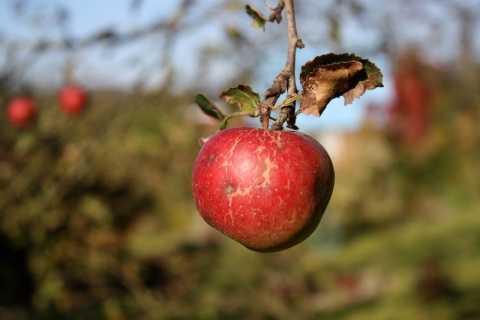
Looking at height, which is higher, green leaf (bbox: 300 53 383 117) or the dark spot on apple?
green leaf (bbox: 300 53 383 117)

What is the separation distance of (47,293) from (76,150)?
3.63 feet

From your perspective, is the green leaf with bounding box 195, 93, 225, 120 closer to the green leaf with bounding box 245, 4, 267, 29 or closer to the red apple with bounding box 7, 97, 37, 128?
the green leaf with bounding box 245, 4, 267, 29

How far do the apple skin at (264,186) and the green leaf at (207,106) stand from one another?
0.63 ft

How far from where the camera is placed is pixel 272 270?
6.73 meters

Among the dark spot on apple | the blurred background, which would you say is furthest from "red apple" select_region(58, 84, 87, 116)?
the dark spot on apple

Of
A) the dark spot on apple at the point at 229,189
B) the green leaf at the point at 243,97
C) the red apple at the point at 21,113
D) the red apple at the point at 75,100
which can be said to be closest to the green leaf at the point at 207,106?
the green leaf at the point at 243,97

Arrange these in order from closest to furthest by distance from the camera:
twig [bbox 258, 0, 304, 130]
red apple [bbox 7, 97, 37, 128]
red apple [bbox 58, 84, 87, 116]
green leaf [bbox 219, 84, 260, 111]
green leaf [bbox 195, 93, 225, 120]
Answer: twig [bbox 258, 0, 304, 130], green leaf [bbox 219, 84, 260, 111], green leaf [bbox 195, 93, 225, 120], red apple [bbox 7, 97, 37, 128], red apple [bbox 58, 84, 87, 116]

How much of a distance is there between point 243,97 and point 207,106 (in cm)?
16

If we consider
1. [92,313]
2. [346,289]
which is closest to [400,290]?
[346,289]

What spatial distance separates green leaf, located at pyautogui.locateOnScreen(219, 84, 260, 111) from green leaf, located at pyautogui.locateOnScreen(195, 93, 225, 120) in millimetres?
121

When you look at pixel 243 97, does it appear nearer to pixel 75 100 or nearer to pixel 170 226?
pixel 75 100

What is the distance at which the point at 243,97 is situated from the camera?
3.25ft

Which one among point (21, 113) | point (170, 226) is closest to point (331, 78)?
point (21, 113)

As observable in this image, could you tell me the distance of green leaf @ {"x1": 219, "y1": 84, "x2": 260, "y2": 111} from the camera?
0.98 metres
